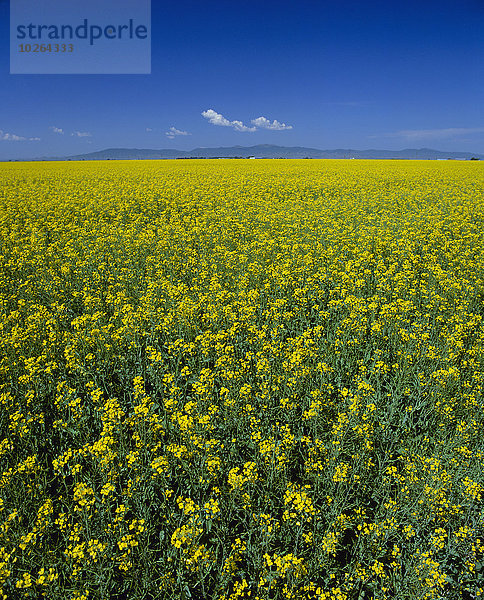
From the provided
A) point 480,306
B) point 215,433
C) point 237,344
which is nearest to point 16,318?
point 237,344

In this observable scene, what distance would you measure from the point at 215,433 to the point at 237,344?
1767 mm

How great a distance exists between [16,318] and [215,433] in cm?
443

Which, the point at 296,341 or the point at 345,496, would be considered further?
the point at 296,341

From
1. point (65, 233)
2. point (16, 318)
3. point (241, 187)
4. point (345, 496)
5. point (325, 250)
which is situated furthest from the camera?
point (241, 187)

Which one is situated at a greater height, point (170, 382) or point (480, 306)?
point (480, 306)

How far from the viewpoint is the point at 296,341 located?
16.0ft

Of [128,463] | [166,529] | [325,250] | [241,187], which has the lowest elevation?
[166,529]

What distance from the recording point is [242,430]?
3670 millimetres

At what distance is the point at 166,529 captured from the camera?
2881mm

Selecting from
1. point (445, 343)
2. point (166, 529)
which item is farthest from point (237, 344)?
point (445, 343)

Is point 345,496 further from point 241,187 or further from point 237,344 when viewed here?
point 241,187

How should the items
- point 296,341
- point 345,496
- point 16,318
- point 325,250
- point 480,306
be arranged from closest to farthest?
point 345,496
point 296,341
point 16,318
point 480,306
point 325,250

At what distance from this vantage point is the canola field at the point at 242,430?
2611 millimetres

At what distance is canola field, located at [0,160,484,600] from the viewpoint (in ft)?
8.57
